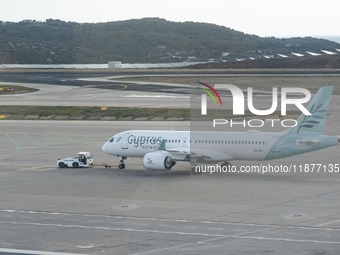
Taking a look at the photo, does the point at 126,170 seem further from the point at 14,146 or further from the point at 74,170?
the point at 14,146

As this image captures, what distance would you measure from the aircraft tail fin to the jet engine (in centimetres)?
1159

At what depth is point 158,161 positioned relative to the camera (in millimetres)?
65750

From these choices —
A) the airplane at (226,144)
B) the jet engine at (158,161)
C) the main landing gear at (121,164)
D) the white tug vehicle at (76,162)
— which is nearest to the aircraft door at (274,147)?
the airplane at (226,144)

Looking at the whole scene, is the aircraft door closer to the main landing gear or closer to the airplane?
the airplane

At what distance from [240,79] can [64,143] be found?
89.6 metres

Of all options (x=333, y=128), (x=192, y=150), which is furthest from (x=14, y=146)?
(x=333, y=128)

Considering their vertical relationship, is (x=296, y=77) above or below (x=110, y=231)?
above

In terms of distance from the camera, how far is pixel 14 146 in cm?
9100

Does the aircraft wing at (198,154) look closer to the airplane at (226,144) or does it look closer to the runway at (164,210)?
the airplane at (226,144)

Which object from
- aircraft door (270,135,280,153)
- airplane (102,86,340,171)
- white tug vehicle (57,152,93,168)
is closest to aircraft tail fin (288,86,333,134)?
airplane (102,86,340,171)

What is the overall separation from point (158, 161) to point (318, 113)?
13.8 m

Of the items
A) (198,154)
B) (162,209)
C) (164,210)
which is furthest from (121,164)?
(164,210)

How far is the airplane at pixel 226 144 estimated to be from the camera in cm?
6103

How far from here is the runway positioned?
4022cm
